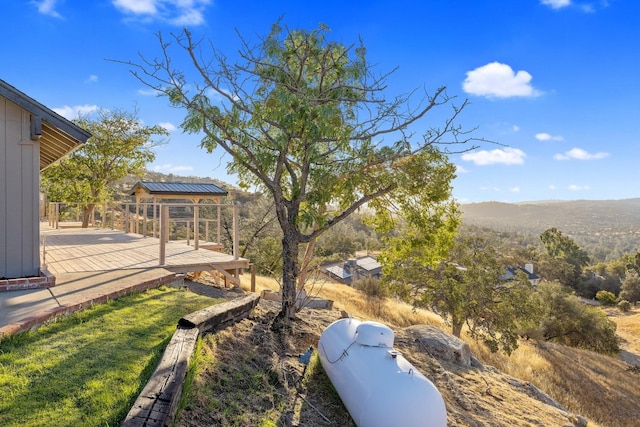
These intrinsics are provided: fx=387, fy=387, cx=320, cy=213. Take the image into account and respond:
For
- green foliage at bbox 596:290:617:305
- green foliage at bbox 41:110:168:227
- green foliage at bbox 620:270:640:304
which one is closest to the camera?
green foliage at bbox 41:110:168:227

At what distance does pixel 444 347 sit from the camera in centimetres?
780

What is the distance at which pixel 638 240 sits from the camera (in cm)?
13825

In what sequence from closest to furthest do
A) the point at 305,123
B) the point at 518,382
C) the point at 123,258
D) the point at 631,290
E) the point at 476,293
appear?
the point at 305,123 → the point at 518,382 → the point at 123,258 → the point at 476,293 → the point at 631,290

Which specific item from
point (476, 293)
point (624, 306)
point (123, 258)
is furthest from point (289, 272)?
point (624, 306)

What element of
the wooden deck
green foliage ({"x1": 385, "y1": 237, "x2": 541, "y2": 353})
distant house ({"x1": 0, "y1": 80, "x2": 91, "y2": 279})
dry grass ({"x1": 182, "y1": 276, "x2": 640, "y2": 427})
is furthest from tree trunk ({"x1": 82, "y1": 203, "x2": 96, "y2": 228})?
green foliage ({"x1": 385, "y1": 237, "x2": 541, "y2": 353})

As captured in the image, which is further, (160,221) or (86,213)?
(86,213)

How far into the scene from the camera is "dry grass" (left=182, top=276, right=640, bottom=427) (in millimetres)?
5695

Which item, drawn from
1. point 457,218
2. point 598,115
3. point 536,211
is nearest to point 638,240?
point 536,211

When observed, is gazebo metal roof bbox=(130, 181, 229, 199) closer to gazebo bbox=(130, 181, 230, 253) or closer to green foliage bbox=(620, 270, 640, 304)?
gazebo bbox=(130, 181, 230, 253)

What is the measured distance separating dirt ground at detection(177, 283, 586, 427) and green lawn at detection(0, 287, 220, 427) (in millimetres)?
628

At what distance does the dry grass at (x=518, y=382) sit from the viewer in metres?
5.70

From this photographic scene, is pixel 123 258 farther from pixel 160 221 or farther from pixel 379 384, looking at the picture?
pixel 379 384

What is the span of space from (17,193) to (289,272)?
5.22m

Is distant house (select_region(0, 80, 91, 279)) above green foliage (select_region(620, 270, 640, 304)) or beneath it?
above
